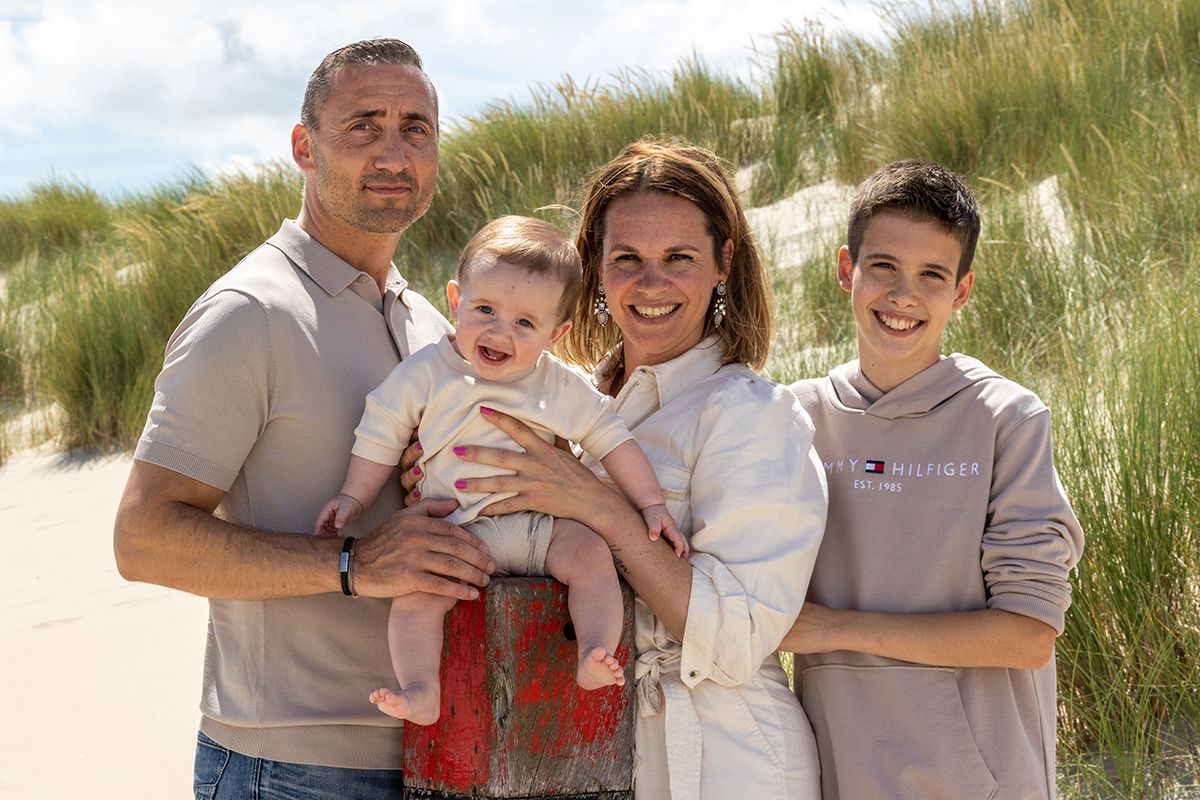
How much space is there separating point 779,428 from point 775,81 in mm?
9942

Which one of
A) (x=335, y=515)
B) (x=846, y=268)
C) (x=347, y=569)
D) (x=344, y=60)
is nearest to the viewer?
(x=347, y=569)

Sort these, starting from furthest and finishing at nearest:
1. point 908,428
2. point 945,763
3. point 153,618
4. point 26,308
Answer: point 26,308 < point 153,618 < point 908,428 < point 945,763

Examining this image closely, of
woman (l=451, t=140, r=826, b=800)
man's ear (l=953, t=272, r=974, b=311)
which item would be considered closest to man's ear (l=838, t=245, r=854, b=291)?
man's ear (l=953, t=272, r=974, b=311)

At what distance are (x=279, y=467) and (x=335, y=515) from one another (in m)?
0.22

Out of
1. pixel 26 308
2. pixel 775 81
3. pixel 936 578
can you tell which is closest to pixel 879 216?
pixel 936 578

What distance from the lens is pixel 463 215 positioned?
11227 millimetres

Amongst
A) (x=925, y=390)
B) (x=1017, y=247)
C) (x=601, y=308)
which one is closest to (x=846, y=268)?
(x=925, y=390)

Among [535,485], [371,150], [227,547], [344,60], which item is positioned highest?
[344,60]

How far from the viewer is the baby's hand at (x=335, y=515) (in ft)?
8.60

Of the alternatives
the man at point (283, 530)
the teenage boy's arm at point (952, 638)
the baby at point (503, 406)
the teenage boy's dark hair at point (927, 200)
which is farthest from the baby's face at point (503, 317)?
the teenage boy's arm at point (952, 638)

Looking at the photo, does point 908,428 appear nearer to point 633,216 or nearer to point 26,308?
point 633,216

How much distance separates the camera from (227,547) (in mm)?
2561

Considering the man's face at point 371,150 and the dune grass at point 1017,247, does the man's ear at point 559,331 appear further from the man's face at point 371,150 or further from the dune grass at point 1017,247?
the dune grass at point 1017,247

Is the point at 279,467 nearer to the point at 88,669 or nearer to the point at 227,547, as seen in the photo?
the point at 227,547
